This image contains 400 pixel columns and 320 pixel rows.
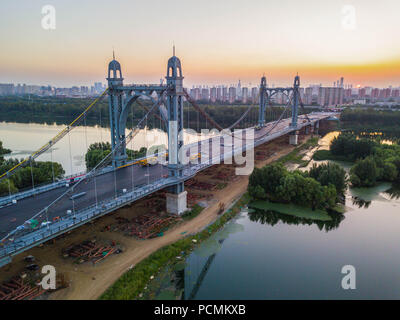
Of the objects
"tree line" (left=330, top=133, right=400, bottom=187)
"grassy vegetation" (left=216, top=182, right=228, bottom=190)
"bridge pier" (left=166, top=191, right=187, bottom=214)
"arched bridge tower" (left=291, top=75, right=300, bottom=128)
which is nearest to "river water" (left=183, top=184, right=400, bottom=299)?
"bridge pier" (left=166, top=191, right=187, bottom=214)

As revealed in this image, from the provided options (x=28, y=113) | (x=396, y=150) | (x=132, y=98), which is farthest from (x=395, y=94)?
(x=132, y=98)

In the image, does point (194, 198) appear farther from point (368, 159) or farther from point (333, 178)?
point (368, 159)

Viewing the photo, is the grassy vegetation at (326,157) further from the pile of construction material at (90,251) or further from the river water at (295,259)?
the pile of construction material at (90,251)

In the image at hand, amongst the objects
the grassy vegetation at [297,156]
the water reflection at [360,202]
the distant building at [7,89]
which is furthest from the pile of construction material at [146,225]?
the distant building at [7,89]

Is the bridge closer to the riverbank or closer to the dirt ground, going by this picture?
the dirt ground

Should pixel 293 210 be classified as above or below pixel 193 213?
below

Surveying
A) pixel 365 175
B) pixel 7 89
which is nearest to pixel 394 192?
pixel 365 175

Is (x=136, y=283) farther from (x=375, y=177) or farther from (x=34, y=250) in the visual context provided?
(x=375, y=177)
